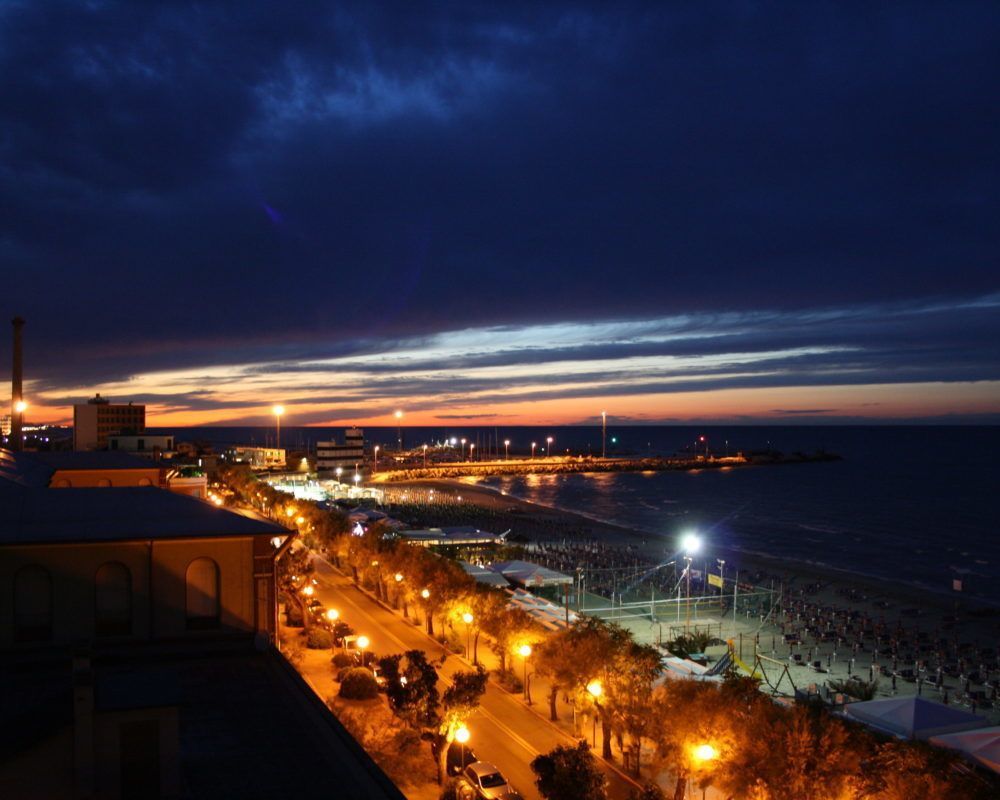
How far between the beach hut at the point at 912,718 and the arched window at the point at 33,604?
1849 centimetres

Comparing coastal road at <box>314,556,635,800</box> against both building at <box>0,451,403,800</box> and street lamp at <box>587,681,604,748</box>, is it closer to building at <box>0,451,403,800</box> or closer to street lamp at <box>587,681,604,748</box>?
street lamp at <box>587,681,604,748</box>

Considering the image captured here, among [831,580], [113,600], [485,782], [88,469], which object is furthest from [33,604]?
Answer: [831,580]

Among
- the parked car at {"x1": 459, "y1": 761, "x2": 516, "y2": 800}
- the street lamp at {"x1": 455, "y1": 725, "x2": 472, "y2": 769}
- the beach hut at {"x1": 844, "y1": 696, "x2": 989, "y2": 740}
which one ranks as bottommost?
the beach hut at {"x1": 844, "y1": 696, "x2": 989, "y2": 740}

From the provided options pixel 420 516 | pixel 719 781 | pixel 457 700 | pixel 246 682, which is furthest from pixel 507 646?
pixel 420 516

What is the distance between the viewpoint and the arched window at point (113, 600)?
44.2ft

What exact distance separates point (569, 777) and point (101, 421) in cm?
12170

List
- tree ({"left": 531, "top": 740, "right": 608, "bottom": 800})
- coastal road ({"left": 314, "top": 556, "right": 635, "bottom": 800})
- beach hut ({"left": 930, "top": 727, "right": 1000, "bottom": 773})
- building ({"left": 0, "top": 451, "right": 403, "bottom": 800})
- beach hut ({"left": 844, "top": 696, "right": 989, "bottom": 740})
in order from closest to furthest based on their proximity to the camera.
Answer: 1. building ({"left": 0, "top": 451, "right": 403, "bottom": 800})
2. tree ({"left": 531, "top": 740, "right": 608, "bottom": 800})
3. beach hut ({"left": 930, "top": 727, "right": 1000, "bottom": 773})
4. coastal road ({"left": 314, "top": 556, "right": 635, "bottom": 800})
5. beach hut ({"left": 844, "top": 696, "right": 989, "bottom": 740})

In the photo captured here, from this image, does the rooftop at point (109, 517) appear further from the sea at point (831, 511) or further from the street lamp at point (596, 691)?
the sea at point (831, 511)

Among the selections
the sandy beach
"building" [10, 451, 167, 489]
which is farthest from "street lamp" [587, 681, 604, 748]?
"building" [10, 451, 167, 489]

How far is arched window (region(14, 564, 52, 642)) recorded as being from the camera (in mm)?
13055

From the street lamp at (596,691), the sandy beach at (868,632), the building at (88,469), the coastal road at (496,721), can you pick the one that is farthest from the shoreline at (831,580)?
the building at (88,469)

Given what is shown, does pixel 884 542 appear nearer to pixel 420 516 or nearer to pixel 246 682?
pixel 420 516

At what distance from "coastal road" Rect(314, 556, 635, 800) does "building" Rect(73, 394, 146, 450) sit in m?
79.2

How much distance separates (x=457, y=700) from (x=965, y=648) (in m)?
28.8
